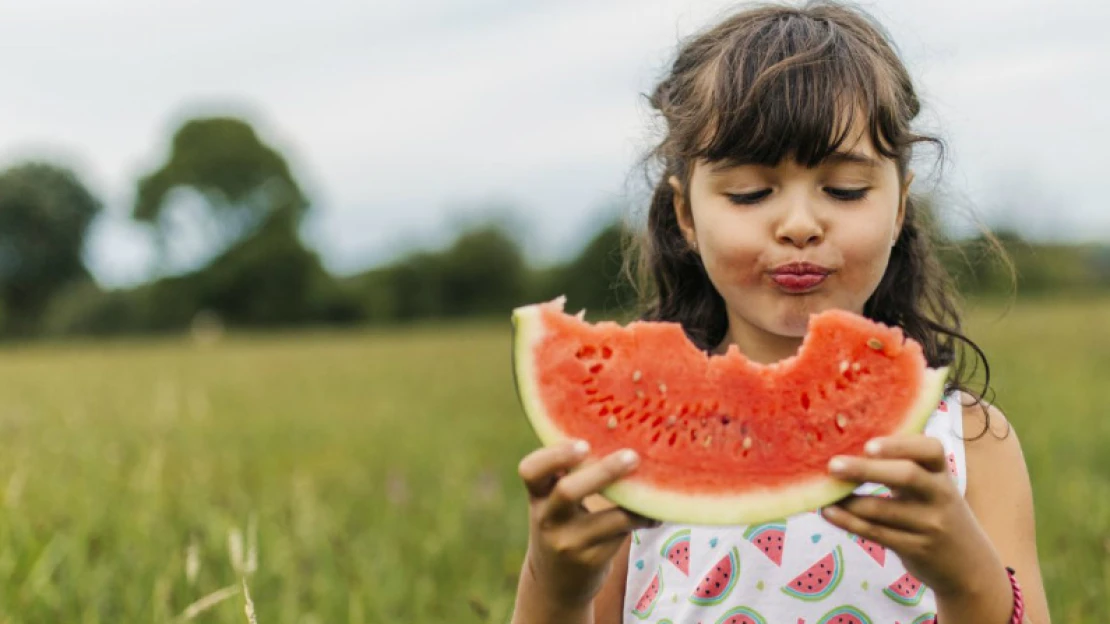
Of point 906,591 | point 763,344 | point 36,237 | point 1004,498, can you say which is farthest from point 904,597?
point 36,237

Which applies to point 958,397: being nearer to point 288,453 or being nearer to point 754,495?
point 754,495

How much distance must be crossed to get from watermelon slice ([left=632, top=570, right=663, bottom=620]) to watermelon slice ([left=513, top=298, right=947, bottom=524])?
48 cm

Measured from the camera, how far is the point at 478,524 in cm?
376

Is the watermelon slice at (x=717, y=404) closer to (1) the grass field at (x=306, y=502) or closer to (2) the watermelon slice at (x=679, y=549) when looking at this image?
(2) the watermelon slice at (x=679, y=549)

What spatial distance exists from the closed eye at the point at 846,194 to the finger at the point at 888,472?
57 centimetres

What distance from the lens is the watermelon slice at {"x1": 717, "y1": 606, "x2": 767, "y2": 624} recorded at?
178 centimetres

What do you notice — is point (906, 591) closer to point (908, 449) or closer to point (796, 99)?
point (908, 449)

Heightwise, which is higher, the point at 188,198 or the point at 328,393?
the point at 328,393

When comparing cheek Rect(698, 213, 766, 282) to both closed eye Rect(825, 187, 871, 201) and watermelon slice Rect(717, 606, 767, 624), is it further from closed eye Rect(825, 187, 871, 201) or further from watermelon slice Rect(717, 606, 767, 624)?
watermelon slice Rect(717, 606, 767, 624)

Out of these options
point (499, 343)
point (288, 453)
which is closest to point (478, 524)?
point (288, 453)

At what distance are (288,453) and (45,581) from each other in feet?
9.87

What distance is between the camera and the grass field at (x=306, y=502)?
8.42 ft

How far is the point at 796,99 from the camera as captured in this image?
169cm

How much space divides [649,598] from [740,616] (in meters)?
0.17
